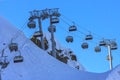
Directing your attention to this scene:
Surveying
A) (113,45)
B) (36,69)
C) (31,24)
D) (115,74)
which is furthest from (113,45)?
(36,69)

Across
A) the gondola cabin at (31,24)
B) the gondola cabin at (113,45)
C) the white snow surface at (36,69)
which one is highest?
the gondola cabin at (31,24)

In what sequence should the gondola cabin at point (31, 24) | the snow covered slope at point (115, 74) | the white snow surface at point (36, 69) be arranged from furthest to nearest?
the white snow surface at point (36, 69) < the gondola cabin at point (31, 24) < the snow covered slope at point (115, 74)

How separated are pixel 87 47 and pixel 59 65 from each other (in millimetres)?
6207

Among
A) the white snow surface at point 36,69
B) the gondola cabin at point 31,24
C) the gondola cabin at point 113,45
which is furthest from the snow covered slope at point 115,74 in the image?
the gondola cabin at point 31,24

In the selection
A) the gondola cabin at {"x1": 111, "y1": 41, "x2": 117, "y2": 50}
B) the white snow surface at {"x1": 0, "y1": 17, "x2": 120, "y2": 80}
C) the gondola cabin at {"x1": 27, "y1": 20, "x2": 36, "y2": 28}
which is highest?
the gondola cabin at {"x1": 27, "y1": 20, "x2": 36, "y2": 28}

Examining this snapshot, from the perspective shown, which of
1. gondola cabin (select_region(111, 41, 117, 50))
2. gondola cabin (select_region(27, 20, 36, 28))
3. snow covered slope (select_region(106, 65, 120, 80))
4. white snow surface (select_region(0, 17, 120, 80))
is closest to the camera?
snow covered slope (select_region(106, 65, 120, 80))

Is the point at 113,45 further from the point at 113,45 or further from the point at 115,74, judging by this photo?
the point at 115,74

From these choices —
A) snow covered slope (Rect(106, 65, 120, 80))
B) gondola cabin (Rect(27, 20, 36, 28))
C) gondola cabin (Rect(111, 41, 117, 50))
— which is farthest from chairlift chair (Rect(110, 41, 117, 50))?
gondola cabin (Rect(27, 20, 36, 28))

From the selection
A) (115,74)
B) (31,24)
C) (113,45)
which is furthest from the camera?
(113,45)

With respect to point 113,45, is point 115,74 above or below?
below

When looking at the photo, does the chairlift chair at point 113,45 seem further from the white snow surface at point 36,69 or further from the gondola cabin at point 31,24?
the gondola cabin at point 31,24

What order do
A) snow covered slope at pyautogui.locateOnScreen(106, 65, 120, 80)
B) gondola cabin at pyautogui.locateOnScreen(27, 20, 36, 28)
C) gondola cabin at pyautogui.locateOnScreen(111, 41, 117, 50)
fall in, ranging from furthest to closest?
gondola cabin at pyautogui.locateOnScreen(111, 41, 117, 50) < gondola cabin at pyautogui.locateOnScreen(27, 20, 36, 28) < snow covered slope at pyautogui.locateOnScreen(106, 65, 120, 80)

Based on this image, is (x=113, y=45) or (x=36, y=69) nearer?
(x=113, y=45)

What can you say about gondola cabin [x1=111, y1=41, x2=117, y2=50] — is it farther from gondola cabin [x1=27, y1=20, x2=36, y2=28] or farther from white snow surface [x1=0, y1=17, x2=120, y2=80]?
gondola cabin [x1=27, y1=20, x2=36, y2=28]
